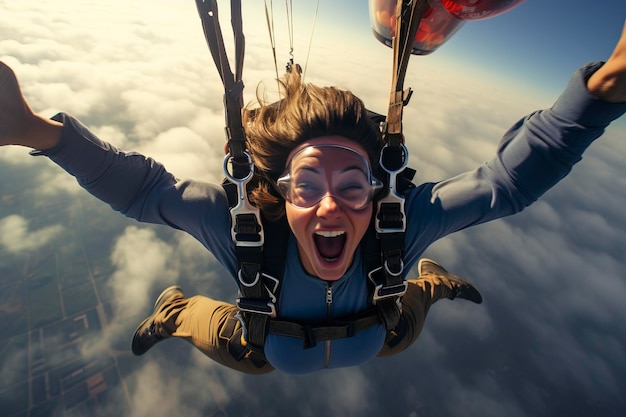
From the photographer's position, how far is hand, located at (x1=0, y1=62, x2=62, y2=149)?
870 millimetres

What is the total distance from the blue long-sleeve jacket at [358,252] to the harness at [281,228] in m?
0.08

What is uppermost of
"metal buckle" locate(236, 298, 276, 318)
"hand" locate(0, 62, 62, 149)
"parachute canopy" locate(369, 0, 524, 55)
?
"parachute canopy" locate(369, 0, 524, 55)

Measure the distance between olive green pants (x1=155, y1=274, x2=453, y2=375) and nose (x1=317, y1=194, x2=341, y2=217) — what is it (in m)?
1.64

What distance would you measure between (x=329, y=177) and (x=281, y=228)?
A: 1.34ft

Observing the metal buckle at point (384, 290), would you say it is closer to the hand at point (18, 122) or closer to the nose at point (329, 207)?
the nose at point (329, 207)

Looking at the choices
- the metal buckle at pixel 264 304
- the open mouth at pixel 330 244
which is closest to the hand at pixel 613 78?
the open mouth at pixel 330 244

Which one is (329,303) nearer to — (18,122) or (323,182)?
(323,182)

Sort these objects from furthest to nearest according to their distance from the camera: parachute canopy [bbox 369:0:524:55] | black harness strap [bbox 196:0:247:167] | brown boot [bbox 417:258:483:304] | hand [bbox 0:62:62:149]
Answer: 1. brown boot [bbox 417:258:483:304]
2. parachute canopy [bbox 369:0:524:55]
3. black harness strap [bbox 196:0:247:167]
4. hand [bbox 0:62:62:149]

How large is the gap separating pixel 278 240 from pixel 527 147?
1.21m

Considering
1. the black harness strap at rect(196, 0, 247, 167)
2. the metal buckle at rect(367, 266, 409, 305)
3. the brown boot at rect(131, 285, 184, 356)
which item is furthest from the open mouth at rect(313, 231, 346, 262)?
the brown boot at rect(131, 285, 184, 356)

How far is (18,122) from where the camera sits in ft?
3.06

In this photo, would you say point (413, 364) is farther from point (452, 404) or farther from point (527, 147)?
point (527, 147)

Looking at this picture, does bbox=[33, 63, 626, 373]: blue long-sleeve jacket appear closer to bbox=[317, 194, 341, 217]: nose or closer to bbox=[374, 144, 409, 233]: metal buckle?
bbox=[374, 144, 409, 233]: metal buckle

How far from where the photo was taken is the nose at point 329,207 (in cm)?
119
